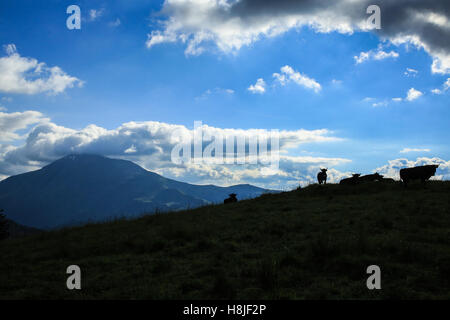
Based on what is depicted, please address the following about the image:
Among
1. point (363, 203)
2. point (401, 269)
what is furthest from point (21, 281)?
point (363, 203)

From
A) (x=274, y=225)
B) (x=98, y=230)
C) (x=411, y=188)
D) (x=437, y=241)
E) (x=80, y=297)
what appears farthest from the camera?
(x=411, y=188)

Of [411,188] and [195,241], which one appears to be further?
[411,188]

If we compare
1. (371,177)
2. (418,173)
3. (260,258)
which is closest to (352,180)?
(371,177)

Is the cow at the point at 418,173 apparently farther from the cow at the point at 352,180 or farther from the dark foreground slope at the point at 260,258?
the dark foreground slope at the point at 260,258

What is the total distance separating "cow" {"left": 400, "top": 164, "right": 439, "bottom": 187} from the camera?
2236cm

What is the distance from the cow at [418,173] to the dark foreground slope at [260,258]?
224 inches

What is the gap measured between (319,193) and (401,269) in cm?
1600

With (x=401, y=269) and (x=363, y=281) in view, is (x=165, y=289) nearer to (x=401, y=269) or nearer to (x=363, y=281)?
(x=363, y=281)

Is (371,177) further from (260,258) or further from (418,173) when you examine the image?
(260,258)

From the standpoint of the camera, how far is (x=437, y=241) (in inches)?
411

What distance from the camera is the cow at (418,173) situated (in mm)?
22356

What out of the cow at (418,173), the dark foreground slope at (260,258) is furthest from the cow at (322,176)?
the dark foreground slope at (260,258)

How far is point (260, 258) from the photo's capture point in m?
9.66

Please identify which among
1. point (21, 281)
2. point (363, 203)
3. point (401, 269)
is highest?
point (363, 203)
